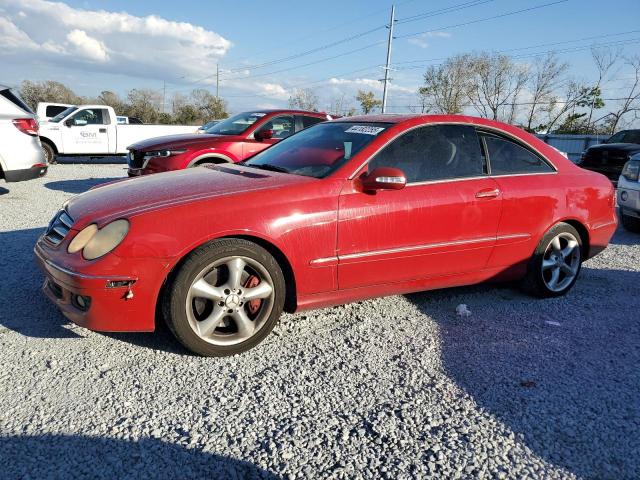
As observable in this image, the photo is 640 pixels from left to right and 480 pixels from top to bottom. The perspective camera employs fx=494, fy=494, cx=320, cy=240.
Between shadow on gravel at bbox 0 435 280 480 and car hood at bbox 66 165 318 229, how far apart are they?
1260 millimetres

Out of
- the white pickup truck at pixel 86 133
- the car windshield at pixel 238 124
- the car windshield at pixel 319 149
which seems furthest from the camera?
the white pickup truck at pixel 86 133

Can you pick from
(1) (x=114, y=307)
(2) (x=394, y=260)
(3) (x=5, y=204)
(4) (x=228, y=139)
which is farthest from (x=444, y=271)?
(3) (x=5, y=204)

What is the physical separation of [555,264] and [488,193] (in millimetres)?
1080

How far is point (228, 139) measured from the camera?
7797mm

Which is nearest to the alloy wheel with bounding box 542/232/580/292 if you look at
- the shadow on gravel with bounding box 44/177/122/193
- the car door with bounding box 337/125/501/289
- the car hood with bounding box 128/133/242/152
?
the car door with bounding box 337/125/501/289

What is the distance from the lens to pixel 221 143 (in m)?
7.71

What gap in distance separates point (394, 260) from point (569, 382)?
131 cm

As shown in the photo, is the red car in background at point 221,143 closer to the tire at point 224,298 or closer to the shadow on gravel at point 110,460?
the tire at point 224,298

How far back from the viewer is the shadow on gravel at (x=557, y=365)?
2336 mm

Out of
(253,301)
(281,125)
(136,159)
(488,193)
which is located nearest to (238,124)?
(281,125)

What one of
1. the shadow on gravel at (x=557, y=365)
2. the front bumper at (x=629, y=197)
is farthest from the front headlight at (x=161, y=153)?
the front bumper at (x=629, y=197)

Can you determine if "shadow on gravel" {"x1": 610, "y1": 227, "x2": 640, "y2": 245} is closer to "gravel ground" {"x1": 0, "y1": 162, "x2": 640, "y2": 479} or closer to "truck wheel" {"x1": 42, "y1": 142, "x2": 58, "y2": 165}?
"gravel ground" {"x1": 0, "y1": 162, "x2": 640, "y2": 479}

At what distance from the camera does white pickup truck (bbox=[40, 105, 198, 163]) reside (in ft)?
44.2

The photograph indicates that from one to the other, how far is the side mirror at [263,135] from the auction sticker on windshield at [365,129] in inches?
159
